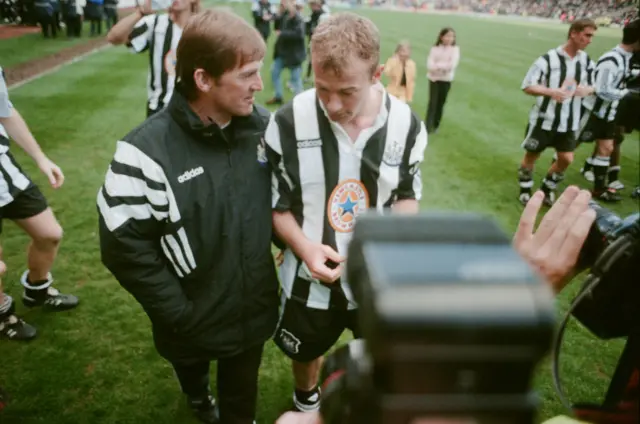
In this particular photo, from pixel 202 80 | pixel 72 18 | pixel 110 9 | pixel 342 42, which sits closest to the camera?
pixel 342 42

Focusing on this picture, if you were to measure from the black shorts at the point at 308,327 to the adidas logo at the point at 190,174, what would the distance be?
79cm

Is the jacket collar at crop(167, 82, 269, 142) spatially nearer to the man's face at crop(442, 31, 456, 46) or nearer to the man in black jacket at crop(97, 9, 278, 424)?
the man in black jacket at crop(97, 9, 278, 424)

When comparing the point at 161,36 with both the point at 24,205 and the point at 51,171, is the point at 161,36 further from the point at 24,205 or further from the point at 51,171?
the point at 24,205

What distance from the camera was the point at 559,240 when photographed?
1.06 meters

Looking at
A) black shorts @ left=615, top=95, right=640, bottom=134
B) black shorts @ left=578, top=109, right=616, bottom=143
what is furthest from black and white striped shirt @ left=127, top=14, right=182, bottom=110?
black shorts @ left=578, top=109, right=616, bottom=143

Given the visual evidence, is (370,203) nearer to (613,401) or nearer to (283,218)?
(283,218)

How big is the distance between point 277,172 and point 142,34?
3322mm

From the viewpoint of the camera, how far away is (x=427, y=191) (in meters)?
6.55

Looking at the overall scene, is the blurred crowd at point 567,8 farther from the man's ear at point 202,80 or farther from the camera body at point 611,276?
the camera body at point 611,276

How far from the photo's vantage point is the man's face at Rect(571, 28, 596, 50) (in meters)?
5.30

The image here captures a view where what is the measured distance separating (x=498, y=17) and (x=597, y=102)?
133ft

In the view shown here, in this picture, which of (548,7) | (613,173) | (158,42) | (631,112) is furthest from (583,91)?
(548,7)

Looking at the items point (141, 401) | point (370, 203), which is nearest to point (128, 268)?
point (370, 203)

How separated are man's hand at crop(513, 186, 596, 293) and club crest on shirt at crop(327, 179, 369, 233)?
107 cm
